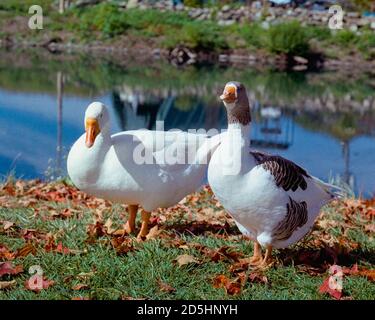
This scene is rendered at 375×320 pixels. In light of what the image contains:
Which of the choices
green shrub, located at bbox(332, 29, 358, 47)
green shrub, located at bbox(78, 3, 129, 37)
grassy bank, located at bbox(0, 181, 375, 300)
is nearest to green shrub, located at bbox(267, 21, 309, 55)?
green shrub, located at bbox(332, 29, 358, 47)

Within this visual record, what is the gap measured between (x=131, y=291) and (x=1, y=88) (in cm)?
1212

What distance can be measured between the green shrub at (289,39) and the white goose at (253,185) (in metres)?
17.6

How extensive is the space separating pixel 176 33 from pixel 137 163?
62.4 ft

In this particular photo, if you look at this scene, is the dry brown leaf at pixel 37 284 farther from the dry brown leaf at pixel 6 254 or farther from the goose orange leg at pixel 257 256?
the goose orange leg at pixel 257 256

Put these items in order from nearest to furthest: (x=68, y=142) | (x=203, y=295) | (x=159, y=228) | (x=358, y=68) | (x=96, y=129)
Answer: (x=203, y=295) → (x=96, y=129) → (x=159, y=228) → (x=68, y=142) → (x=358, y=68)

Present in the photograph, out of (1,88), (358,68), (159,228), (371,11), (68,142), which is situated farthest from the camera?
(371,11)

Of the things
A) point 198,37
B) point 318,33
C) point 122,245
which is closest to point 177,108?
point 198,37

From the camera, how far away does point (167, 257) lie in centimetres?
334

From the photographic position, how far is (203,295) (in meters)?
2.97

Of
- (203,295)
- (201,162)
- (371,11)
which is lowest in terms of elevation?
(203,295)

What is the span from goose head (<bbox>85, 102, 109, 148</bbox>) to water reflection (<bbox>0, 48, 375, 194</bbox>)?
3.44 m

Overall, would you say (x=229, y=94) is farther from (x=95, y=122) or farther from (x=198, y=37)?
(x=198, y=37)

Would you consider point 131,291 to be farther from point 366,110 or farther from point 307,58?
point 307,58

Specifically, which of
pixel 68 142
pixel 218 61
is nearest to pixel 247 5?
pixel 218 61
